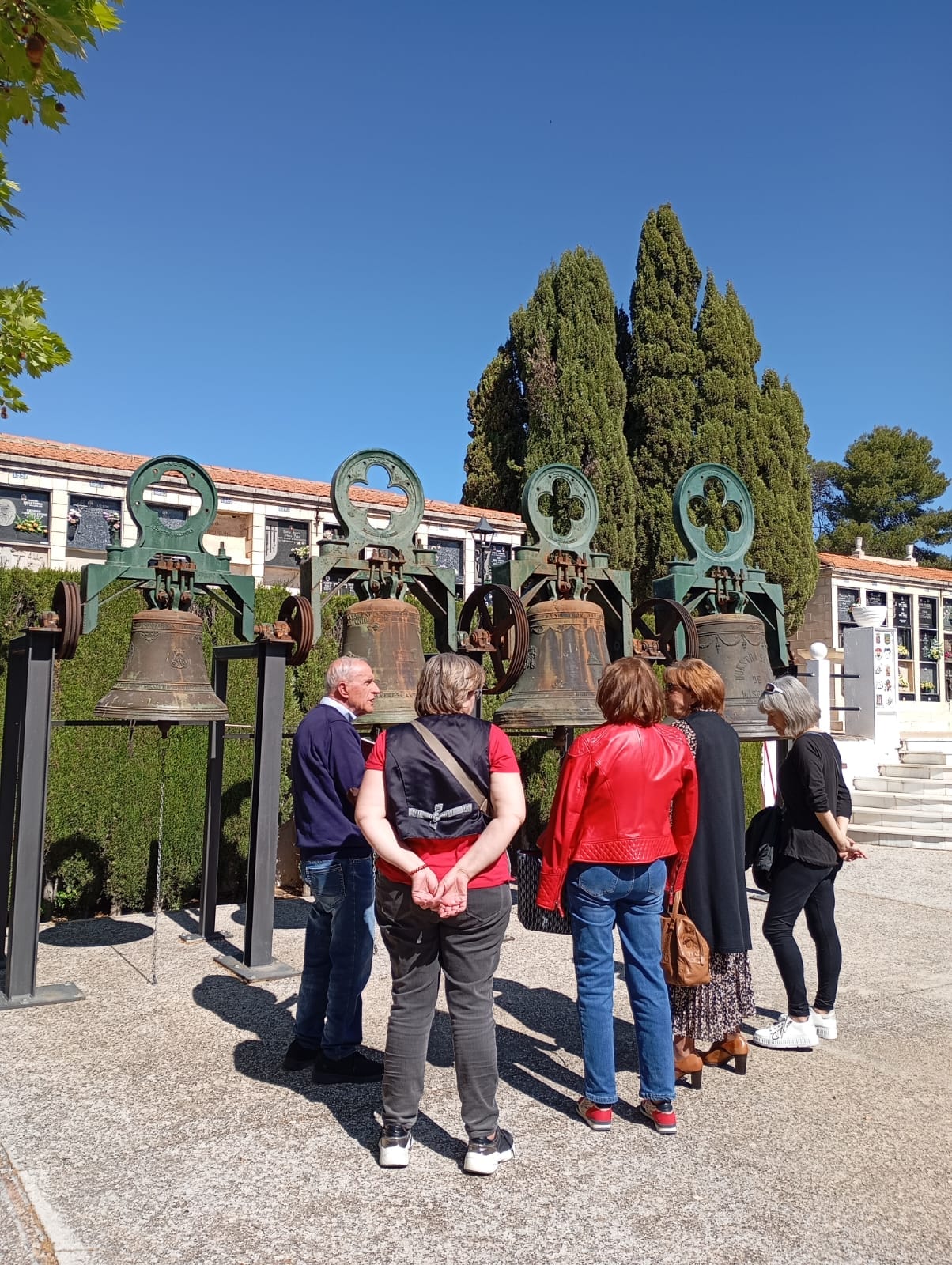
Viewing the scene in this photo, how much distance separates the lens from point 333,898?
12.3 ft

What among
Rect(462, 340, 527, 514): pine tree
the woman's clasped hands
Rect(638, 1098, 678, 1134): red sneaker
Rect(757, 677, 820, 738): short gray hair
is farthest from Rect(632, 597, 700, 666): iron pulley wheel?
Rect(462, 340, 527, 514): pine tree

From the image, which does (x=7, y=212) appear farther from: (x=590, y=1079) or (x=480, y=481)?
(x=480, y=481)

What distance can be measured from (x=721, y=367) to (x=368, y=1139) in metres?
23.8

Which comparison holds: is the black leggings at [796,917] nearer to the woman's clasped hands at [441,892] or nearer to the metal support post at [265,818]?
the woman's clasped hands at [441,892]

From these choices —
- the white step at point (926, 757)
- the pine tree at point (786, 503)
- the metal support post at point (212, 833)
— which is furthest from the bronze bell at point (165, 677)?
the pine tree at point (786, 503)

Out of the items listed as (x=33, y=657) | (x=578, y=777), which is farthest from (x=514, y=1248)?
(x=33, y=657)

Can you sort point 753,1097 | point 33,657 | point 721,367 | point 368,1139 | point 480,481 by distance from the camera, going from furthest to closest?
point 480,481, point 721,367, point 33,657, point 753,1097, point 368,1139

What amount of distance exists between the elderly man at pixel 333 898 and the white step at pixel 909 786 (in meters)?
11.2

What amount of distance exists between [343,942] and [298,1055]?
0.54 metres

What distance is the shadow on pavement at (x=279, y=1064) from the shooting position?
3223 mm

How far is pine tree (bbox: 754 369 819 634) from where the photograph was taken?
23.2 meters

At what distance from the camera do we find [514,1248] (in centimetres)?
252

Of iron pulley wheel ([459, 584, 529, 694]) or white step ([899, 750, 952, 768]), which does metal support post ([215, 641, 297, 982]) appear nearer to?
iron pulley wheel ([459, 584, 529, 694])

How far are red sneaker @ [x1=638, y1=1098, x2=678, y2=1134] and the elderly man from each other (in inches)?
42.5
